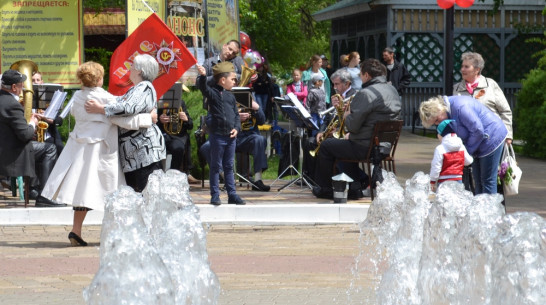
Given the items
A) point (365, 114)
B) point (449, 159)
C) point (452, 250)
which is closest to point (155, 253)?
point (452, 250)

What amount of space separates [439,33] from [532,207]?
17106 mm

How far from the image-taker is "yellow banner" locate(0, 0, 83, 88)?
17219 millimetres

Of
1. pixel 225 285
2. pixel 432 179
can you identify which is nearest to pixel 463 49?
pixel 432 179

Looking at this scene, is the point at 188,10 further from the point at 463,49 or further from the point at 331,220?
the point at 463,49

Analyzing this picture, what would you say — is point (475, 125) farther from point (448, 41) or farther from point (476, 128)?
point (448, 41)

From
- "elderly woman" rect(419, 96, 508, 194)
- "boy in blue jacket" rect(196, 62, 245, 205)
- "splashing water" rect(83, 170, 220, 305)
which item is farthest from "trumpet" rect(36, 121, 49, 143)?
"splashing water" rect(83, 170, 220, 305)

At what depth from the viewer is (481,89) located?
41.4ft

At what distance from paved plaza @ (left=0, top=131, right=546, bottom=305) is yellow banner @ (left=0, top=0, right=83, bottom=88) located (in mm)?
2817

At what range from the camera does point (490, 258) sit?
620 centimetres

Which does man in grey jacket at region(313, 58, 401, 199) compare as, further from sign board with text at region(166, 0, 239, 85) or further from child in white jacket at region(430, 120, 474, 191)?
sign board with text at region(166, 0, 239, 85)

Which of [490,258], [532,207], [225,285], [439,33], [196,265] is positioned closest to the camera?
[490,258]

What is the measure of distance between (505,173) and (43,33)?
7.93 m

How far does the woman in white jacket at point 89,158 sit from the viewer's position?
11.2 m

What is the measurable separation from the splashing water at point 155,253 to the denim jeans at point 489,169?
461 cm
